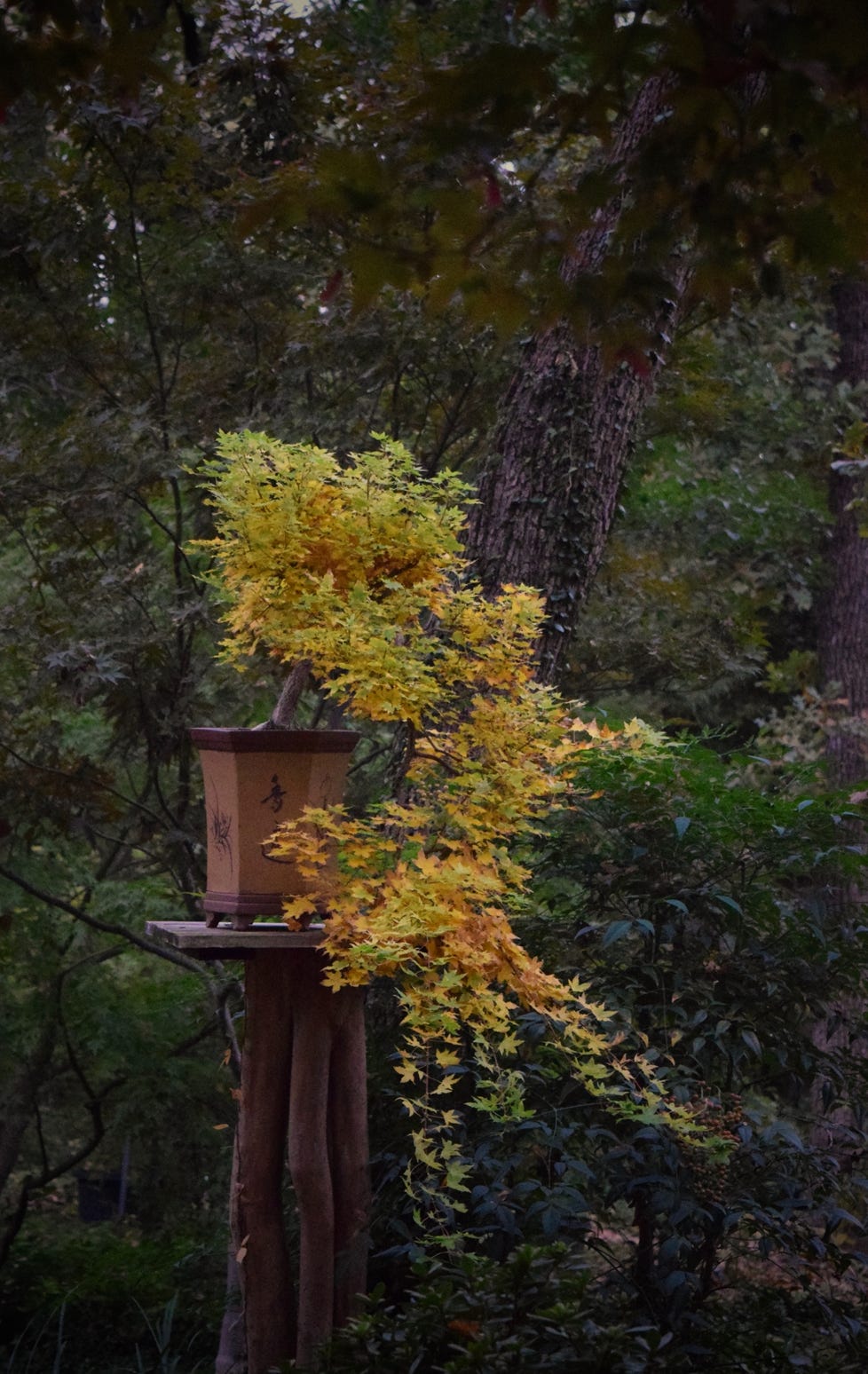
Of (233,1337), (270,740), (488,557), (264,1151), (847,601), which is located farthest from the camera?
(847,601)

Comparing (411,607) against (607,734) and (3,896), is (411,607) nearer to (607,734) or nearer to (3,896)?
(607,734)

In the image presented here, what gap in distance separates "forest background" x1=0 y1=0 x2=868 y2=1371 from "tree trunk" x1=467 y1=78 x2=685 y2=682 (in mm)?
14

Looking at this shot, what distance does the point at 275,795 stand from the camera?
9.86 feet

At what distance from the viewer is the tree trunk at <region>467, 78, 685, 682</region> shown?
394 cm

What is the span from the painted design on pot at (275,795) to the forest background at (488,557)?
76cm

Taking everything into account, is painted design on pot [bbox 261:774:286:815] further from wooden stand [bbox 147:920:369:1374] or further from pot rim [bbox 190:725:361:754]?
wooden stand [bbox 147:920:369:1374]

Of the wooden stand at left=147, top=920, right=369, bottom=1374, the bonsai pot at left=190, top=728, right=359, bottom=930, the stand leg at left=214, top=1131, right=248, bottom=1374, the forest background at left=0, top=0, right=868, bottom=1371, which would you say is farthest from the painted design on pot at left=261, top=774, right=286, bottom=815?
the stand leg at left=214, top=1131, right=248, bottom=1374

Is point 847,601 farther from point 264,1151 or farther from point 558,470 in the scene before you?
point 264,1151

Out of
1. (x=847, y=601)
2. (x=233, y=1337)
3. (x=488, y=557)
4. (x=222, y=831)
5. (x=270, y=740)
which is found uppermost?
(x=847, y=601)

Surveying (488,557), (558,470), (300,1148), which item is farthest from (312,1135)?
(558,470)

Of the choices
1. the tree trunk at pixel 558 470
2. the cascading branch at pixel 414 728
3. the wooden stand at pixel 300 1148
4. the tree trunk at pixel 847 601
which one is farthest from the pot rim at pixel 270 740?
the tree trunk at pixel 847 601

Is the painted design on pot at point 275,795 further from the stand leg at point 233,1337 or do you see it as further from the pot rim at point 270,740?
the stand leg at point 233,1337

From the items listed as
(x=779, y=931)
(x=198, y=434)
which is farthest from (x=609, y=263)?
(x=198, y=434)

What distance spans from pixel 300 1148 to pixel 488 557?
1721mm
